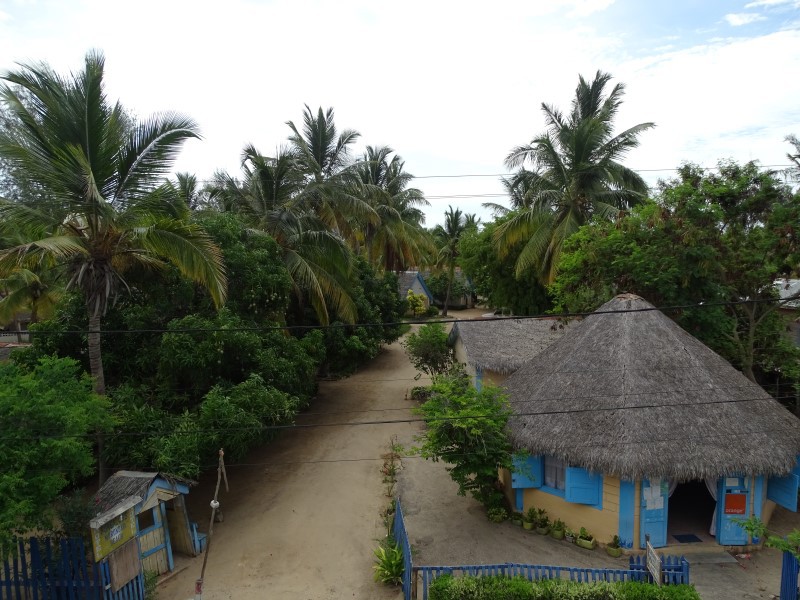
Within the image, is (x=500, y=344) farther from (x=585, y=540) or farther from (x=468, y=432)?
(x=585, y=540)

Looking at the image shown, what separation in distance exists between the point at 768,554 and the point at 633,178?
14.5 m

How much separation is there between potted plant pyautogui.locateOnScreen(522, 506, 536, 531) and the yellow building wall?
0.24 meters

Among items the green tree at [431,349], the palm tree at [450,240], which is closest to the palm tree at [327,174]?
the green tree at [431,349]

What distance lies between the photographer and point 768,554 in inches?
385

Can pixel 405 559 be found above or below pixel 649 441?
below

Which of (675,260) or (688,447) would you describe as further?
(675,260)

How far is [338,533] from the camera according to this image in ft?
36.2

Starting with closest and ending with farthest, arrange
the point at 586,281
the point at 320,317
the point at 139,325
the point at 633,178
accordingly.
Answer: the point at 139,325
the point at 586,281
the point at 320,317
the point at 633,178

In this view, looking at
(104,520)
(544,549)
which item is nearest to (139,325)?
(104,520)

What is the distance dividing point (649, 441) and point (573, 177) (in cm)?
1257

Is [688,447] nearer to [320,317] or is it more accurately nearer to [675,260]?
[675,260]

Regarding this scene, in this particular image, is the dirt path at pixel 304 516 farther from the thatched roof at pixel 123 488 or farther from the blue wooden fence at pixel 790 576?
the blue wooden fence at pixel 790 576

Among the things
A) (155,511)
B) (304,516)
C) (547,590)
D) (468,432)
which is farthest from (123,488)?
(547,590)

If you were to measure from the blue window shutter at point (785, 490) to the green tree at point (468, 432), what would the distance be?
5.12 m
